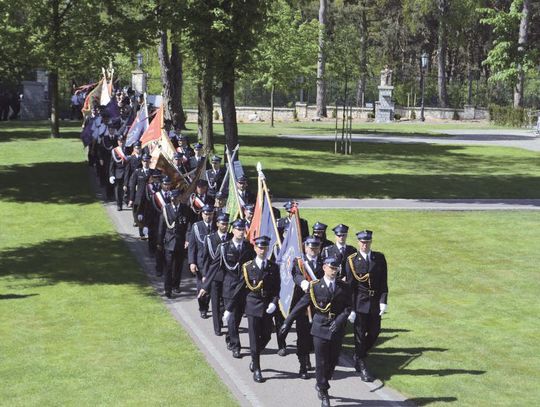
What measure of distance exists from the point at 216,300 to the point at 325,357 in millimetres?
3149

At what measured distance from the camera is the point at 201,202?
17.6 metres

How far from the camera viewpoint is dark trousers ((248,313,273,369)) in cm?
1175

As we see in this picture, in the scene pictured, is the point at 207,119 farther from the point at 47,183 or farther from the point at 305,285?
the point at 305,285

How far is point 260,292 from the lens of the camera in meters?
12.0

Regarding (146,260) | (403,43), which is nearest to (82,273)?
(146,260)

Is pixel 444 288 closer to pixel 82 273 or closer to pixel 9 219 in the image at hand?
pixel 82 273

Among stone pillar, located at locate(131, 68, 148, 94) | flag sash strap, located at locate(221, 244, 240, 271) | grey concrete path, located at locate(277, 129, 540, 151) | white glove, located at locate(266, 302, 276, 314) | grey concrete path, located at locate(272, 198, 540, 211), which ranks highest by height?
stone pillar, located at locate(131, 68, 148, 94)

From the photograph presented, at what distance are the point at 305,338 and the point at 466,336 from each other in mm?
3280

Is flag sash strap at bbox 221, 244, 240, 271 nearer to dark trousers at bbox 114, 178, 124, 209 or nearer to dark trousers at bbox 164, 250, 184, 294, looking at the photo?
dark trousers at bbox 164, 250, 184, 294

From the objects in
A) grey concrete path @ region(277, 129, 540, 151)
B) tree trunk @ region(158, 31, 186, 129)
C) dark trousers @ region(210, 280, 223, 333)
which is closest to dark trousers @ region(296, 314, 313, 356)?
dark trousers @ region(210, 280, 223, 333)

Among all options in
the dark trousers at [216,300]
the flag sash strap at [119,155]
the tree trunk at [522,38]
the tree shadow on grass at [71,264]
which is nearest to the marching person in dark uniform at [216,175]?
the tree shadow on grass at [71,264]

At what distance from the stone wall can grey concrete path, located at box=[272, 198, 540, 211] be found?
38392mm

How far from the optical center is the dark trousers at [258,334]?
11750 mm

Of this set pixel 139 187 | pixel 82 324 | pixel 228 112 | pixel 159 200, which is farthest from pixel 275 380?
pixel 228 112
